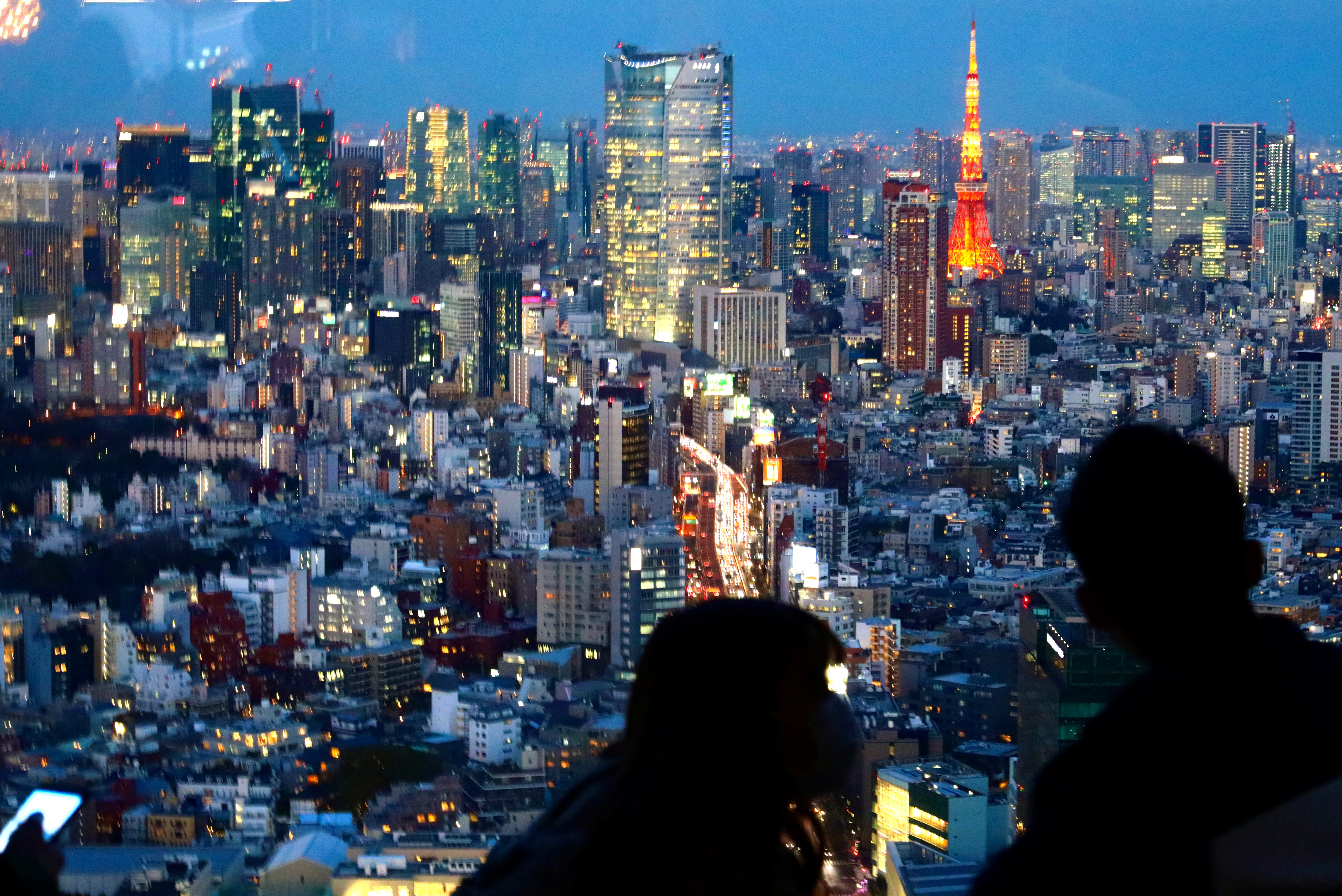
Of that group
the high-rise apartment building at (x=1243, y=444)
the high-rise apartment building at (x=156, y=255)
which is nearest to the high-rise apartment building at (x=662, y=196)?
the high-rise apartment building at (x=156, y=255)

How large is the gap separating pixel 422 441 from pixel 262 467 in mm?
1831

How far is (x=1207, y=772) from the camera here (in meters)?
0.50

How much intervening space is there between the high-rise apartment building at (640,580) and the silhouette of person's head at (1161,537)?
11.8ft

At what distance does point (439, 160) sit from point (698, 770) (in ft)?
40.3

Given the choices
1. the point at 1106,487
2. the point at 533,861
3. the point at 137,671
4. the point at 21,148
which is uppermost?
the point at 21,148

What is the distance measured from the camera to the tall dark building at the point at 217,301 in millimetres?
11789

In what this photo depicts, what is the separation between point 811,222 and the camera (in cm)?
1580

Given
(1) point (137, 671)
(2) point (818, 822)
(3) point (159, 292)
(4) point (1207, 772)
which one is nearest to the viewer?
(4) point (1207, 772)

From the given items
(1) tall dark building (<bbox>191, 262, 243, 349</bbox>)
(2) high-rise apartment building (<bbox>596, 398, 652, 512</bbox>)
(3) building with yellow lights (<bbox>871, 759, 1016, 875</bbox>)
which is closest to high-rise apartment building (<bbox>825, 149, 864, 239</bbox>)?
(2) high-rise apartment building (<bbox>596, 398, 652, 512</bbox>)

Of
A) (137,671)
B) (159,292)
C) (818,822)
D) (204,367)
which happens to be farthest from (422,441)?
(818,822)

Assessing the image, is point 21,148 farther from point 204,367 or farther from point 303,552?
point 204,367

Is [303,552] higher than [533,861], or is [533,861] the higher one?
[533,861]

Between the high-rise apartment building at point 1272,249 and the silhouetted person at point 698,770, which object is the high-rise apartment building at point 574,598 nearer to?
the silhouetted person at point 698,770

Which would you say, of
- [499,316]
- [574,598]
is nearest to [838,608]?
[574,598]
